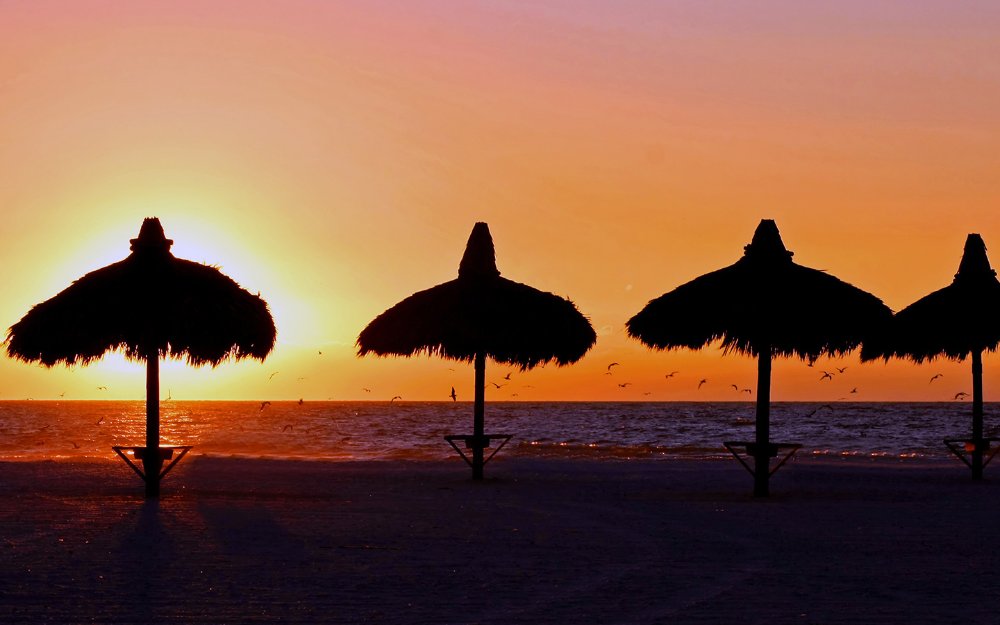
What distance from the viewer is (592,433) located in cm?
6116

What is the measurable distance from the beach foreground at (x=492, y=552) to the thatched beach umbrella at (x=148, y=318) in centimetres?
175

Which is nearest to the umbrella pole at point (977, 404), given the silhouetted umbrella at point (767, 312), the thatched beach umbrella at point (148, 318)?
the silhouetted umbrella at point (767, 312)

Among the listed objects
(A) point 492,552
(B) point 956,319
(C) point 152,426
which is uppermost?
(B) point 956,319

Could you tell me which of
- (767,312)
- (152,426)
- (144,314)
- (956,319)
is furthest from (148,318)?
(956,319)

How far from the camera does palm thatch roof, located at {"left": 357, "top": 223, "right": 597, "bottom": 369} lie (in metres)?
17.9

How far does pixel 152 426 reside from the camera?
15.0m

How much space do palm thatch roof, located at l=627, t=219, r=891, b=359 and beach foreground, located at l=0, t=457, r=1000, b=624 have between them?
202cm

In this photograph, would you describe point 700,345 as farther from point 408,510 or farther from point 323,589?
point 323,589

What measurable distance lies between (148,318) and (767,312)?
7438mm

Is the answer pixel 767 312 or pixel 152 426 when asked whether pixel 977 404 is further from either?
pixel 152 426

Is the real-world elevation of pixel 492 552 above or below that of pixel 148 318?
below

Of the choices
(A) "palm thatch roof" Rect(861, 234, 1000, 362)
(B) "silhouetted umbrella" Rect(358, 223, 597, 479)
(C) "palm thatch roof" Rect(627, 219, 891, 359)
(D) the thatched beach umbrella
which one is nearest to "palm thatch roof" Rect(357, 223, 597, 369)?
(B) "silhouetted umbrella" Rect(358, 223, 597, 479)

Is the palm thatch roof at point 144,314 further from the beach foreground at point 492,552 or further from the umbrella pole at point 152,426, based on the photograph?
the beach foreground at point 492,552

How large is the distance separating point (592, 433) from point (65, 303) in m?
47.5
